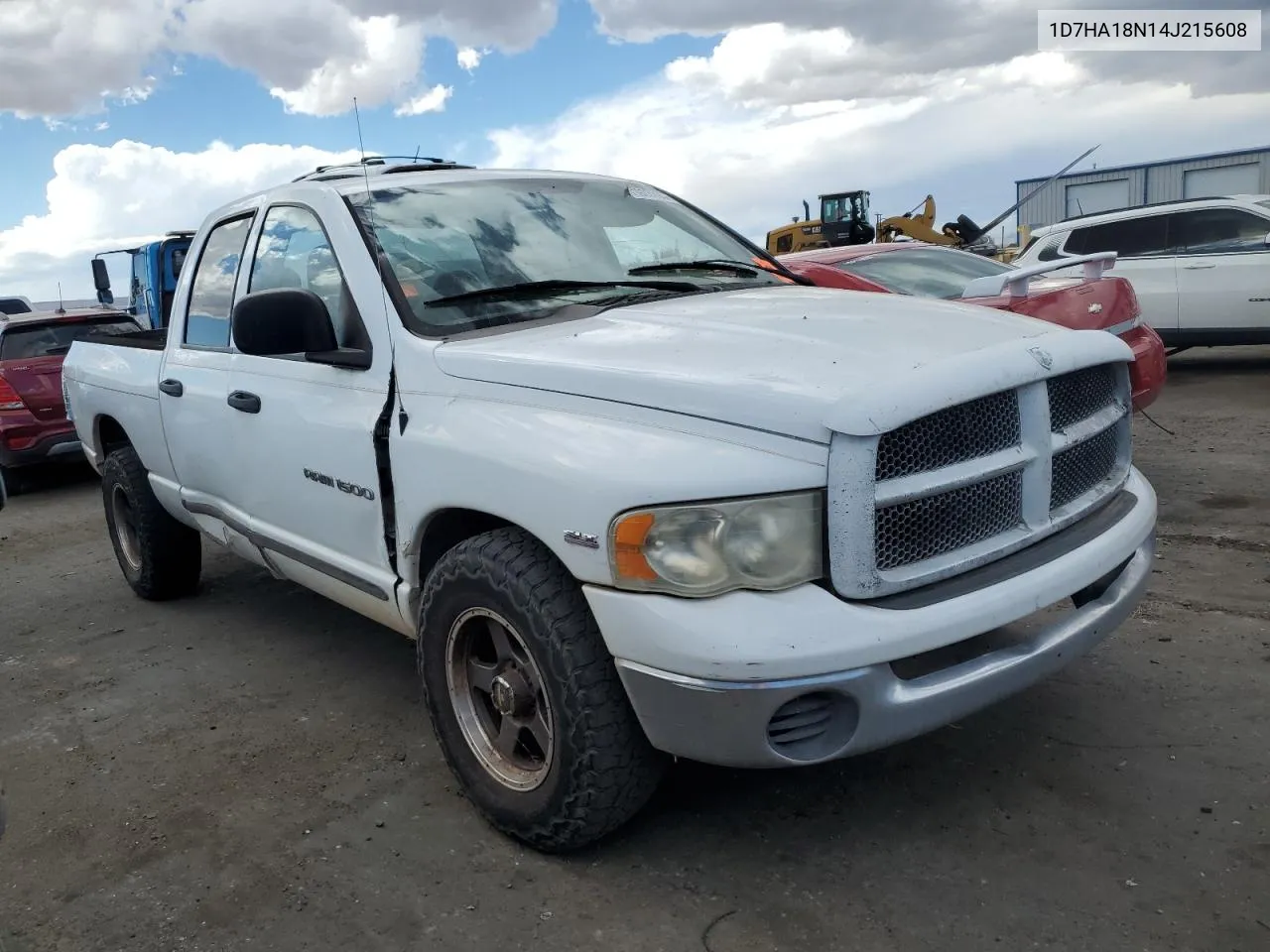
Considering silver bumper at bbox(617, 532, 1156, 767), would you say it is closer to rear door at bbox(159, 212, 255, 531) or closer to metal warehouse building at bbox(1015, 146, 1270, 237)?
rear door at bbox(159, 212, 255, 531)

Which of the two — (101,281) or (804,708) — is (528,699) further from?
(101,281)

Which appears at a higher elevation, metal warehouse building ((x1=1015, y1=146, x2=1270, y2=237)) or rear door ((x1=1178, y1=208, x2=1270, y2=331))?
metal warehouse building ((x1=1015, y1=146, x2=1270, y2=237))

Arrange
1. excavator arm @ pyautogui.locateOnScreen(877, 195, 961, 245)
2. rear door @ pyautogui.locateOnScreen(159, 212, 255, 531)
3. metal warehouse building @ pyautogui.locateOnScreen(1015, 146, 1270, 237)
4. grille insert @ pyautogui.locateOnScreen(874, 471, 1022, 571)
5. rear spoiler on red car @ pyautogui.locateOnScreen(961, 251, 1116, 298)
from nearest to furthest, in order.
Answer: grille insert @ pyautogui.locateOnScreen(874, 471, 1022, 571) → rear door @ pyautogui.locateOnScreen(159, 212, 255, 531) → rear spoiler on red car @ pyautogui.locateOnScreen(961, 251, 1116, 298) → excavator arm @ pyautogui.locateOnScreen(877, 195, 961, 245) → metal warehouse building @ pyautogui.locateOnScreen(1015, 146, 1270, 237)

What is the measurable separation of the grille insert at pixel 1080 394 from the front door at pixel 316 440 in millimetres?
1835

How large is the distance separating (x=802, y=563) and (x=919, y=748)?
1.20 meters

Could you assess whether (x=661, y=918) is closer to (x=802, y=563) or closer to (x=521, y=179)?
(x=802, y=563)

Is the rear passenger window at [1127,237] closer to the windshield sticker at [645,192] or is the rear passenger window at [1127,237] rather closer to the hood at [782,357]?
the windshield sticker at [645,192]

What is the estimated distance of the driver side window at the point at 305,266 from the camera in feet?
10.8

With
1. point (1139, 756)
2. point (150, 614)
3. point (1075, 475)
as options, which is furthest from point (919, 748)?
point (150, 614)

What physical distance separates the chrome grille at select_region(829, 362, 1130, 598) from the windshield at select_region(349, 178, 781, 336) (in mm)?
1203

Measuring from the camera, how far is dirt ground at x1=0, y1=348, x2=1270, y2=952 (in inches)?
96.6

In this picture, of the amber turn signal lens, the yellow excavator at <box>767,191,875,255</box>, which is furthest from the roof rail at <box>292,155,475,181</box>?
the yellow excavator at <box>767,191,875,255</box>

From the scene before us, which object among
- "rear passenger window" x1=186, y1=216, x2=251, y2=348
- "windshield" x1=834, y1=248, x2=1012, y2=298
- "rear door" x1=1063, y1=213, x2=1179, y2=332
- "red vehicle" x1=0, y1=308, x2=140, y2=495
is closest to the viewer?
"rear passenger window" x1=186, y1=216, x2=251, y2=348

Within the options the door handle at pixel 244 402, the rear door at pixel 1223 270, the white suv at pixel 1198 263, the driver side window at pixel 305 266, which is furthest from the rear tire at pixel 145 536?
the rear door at pixel 1223 270
